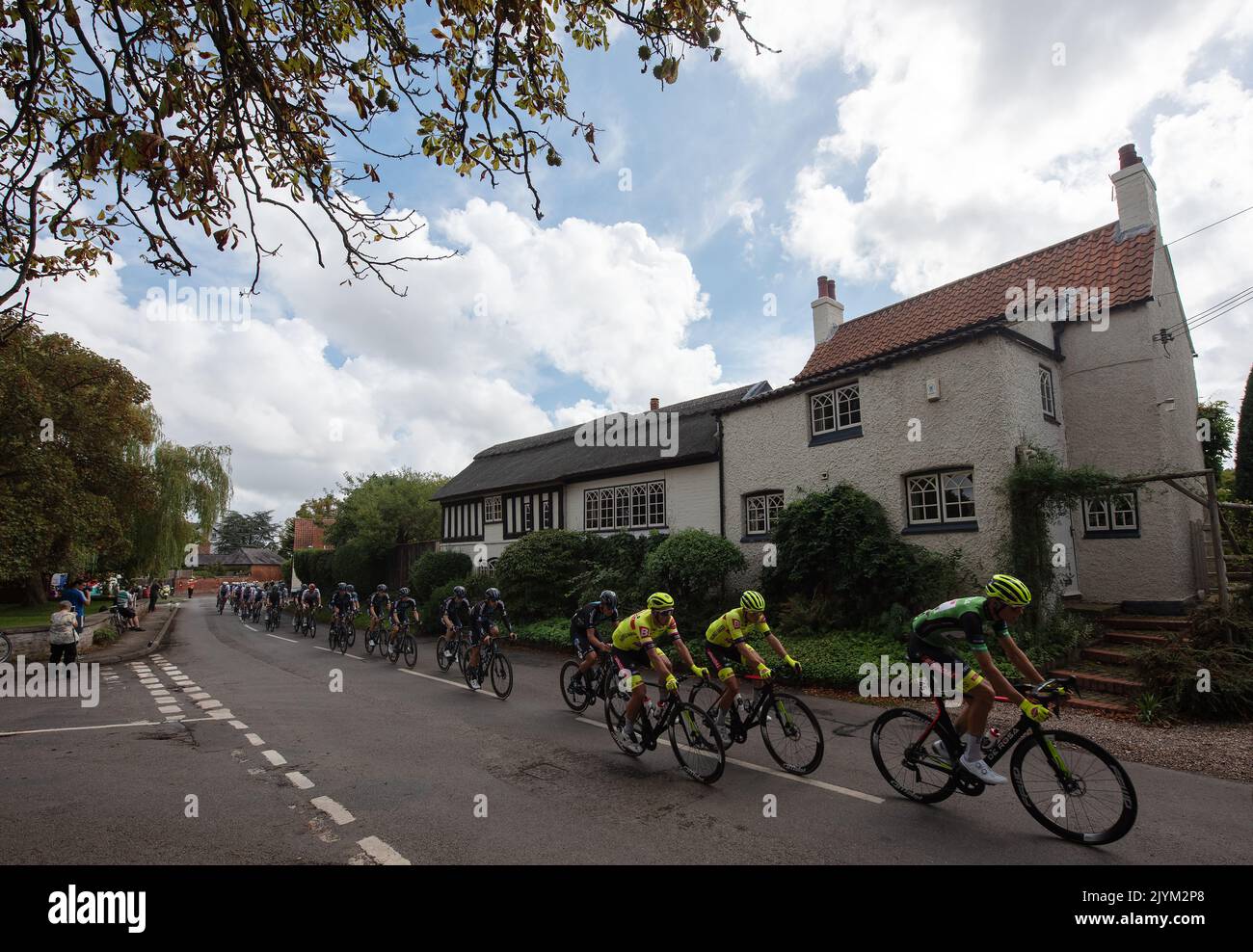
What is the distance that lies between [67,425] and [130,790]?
20045 mm

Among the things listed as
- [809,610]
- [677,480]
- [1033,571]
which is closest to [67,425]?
[677,480]

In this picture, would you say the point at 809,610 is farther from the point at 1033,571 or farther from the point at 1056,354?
the point at 1056,354

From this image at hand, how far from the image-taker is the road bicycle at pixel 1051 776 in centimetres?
443

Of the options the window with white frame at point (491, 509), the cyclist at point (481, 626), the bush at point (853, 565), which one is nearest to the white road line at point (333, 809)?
the cyclist at point (481, 626)

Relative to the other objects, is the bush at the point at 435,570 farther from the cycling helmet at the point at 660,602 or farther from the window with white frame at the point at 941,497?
the cycling helmet at the point at 660,602

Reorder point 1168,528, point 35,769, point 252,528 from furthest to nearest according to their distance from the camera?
point 252,528
point 1168,528
point 35,769

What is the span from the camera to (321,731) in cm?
817

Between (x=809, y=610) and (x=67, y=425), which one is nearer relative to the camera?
(x=809, y=610)

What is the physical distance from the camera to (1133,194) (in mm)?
13594

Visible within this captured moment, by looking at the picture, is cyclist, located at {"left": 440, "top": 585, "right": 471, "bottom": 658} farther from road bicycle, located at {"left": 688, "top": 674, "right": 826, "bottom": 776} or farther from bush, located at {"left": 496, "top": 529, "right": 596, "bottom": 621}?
road bicycle, located at {"left": 688, "top": 674, "right": 826, "bottom": 776}

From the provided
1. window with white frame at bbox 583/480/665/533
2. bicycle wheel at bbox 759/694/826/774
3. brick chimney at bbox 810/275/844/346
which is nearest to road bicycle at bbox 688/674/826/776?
bicycle wheel at bbox 759/694/826/774

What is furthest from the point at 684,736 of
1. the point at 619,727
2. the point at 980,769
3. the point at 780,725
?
the point at 980,769

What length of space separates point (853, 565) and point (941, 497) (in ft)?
7.22
